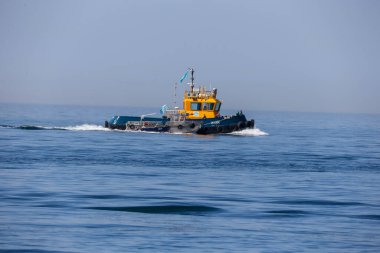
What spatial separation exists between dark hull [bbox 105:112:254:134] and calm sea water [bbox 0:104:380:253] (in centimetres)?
2471

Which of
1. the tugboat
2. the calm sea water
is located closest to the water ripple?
the calm sea water

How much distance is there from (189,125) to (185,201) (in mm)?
58220

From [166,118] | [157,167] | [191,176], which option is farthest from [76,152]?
[166,118]

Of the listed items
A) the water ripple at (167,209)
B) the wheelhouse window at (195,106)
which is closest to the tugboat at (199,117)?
the wheelhouse window at (195,106)

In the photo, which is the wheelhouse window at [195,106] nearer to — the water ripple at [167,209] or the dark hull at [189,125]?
the dark hull at [189,125]

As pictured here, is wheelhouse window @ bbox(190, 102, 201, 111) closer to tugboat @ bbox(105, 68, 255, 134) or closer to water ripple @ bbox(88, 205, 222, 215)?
tugboat @ bbox(105, 68, 255, 134)

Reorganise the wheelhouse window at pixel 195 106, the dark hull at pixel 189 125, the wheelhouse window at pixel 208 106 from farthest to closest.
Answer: the wheelhouse window at pixel 208 106 → the wheelhouse window at pixel 195 106 → the dark hull at pixel 189 125

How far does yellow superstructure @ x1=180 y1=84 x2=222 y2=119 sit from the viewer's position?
95938mm

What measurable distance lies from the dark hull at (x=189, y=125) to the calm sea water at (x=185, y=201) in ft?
81.1

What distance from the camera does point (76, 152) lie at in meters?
68.0

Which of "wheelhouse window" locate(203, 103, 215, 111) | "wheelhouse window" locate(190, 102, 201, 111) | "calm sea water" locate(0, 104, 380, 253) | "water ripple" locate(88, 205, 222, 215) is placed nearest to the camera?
"calm sea water" locate(0, 104, 380, 253)

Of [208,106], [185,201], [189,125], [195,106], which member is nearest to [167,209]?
[185,201]

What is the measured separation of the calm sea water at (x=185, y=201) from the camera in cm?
2820

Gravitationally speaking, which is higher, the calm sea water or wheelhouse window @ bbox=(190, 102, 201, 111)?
wheelhouse window @ bbox=(190, 102, 201, 111)
